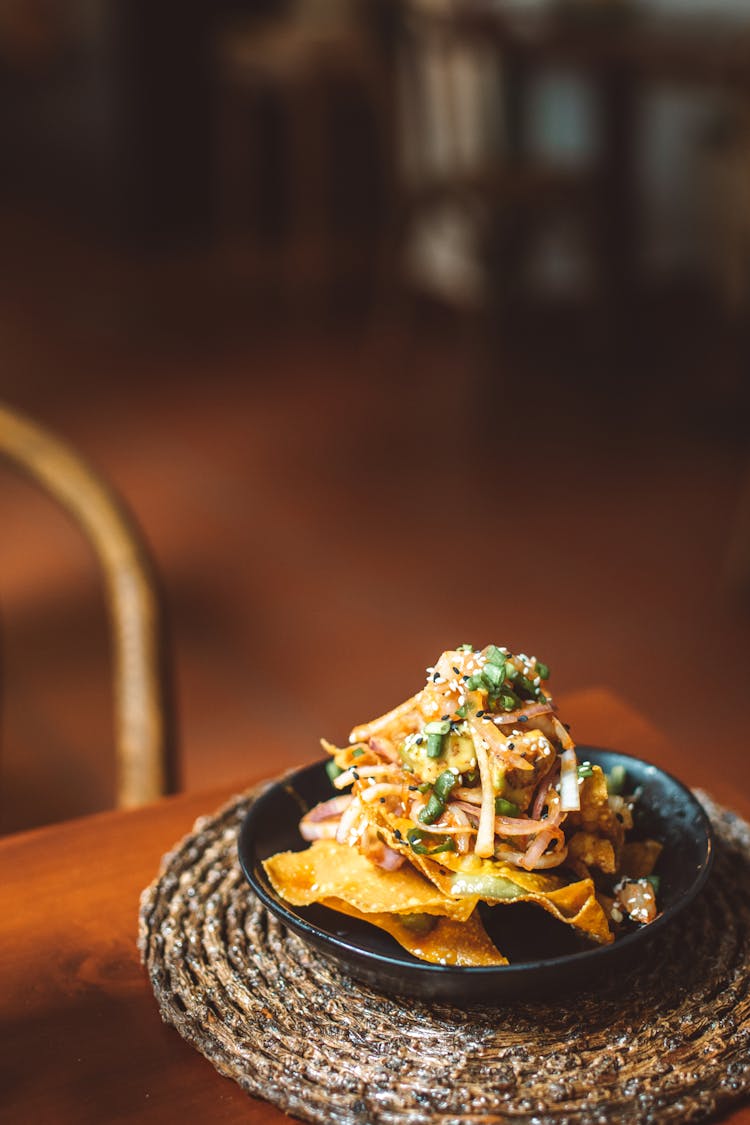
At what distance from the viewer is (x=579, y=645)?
223cm

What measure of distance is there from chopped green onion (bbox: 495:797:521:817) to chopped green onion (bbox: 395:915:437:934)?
0.07 metres

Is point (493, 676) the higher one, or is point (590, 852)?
point (493, 676)

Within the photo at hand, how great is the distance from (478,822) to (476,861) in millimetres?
21

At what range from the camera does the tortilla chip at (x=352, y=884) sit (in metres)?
0.69

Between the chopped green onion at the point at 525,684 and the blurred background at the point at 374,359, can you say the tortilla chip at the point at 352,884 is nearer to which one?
the chopped green onion at the point at 525,684

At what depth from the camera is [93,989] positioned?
73cm

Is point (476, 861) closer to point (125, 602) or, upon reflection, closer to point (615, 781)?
point (615, 781)

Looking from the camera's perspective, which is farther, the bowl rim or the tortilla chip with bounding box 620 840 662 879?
the tortilla chip with bounding box 620 840 662 879

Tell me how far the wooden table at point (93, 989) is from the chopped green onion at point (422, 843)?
0.49 feet

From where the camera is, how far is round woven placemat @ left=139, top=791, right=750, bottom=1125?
63 cm

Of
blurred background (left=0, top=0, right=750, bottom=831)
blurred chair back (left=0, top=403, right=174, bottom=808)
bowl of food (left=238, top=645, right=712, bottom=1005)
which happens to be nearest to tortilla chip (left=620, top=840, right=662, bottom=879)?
bowl of food (left=238, top=645, right=712, bottom=1005)

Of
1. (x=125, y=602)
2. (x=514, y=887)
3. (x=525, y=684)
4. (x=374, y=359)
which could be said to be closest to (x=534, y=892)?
(x=514, y=887)

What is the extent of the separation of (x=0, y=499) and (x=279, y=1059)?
2548mm

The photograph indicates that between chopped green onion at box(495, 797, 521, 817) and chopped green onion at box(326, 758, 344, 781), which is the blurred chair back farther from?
chopped green onion at box(495, 797, 521, 817)
